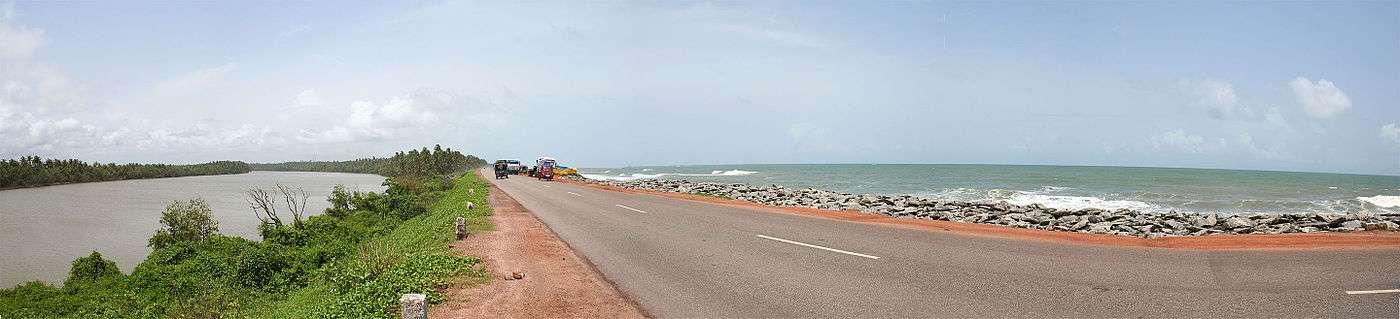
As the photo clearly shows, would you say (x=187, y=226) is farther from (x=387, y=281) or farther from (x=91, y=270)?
(x=387, y=281)

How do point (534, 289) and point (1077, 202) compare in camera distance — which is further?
point (1077, 202)

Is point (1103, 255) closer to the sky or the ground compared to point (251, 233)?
closer to the sky

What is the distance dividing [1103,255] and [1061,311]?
5.59 metres

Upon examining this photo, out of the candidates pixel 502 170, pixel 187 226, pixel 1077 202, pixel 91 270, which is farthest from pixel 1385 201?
pixel 187 226

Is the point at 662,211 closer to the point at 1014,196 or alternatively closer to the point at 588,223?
the point at 588,223

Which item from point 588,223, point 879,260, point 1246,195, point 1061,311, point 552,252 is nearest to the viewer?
point 1061,311

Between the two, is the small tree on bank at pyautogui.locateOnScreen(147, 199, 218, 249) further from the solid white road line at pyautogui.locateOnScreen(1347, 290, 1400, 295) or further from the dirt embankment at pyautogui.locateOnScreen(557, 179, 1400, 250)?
the solid white road line at pyautogui.locateOnScreen(1347, 290, 1400, 295)

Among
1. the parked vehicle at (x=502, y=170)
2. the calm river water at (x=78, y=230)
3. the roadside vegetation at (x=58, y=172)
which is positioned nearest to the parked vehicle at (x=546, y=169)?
the parked vehicle at (x=502, y=170)

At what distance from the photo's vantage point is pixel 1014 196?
47688mm

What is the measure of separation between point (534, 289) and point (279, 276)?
20469mm

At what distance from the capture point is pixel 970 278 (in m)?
10.4

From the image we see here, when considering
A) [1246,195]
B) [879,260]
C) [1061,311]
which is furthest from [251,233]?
[1246,195]

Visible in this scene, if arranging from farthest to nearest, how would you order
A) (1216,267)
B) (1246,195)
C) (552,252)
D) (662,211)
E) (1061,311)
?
(1246,195)
(662,211)
(552,252)
(1216,267)
(1061,311)

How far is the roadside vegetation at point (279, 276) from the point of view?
36.4 ft
